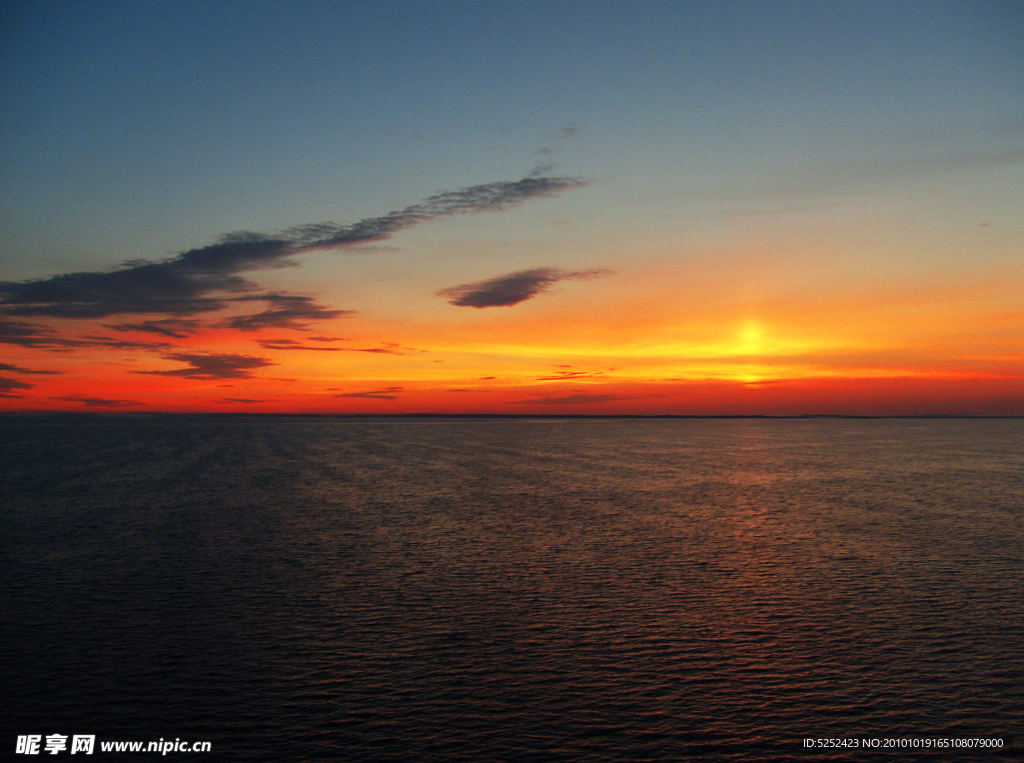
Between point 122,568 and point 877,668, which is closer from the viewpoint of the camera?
point 877,668

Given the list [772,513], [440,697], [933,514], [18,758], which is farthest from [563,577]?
[933,514]

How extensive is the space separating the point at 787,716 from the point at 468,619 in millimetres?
14282

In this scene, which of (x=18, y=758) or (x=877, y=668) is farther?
(x=877, y=668)

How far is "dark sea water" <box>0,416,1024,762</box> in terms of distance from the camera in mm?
21641

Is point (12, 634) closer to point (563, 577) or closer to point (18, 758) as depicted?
point (18, 758)

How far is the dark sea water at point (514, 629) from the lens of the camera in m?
21.6

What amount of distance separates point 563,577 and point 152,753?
23746 mm

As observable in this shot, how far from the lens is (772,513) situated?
216 feet

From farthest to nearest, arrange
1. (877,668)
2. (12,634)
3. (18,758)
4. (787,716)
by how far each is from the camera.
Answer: (12,634)
(877,668)
(787,716)
(18,758)

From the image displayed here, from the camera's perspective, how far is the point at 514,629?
3058cm

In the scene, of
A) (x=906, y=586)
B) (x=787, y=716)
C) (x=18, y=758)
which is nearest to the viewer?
(x=18, y=758)

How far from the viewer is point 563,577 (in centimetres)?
4000

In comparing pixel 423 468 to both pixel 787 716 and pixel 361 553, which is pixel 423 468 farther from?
pixel 787 716

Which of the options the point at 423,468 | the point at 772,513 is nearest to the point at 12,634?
the point at 772,513
